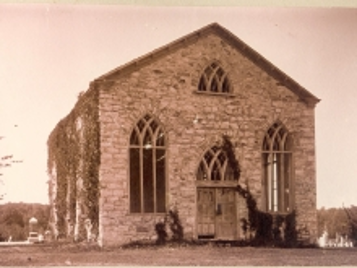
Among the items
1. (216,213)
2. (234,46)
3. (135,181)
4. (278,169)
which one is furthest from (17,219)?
(278,169)

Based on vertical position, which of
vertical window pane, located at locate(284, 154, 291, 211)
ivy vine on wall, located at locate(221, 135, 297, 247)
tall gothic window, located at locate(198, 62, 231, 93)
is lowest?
ivy vine on wall, located at locate(221, 135, 297, 247)

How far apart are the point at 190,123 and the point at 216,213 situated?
169 cm

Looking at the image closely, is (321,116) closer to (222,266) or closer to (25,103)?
(222,266)

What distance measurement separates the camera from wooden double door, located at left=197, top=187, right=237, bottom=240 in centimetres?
1212

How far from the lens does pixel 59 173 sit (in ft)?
39.9

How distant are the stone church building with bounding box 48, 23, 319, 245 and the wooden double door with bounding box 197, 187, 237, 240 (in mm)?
19

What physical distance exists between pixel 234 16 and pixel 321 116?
239 centimetres

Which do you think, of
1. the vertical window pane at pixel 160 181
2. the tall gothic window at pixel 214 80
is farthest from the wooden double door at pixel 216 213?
the tall gothic window at pixel 214 80

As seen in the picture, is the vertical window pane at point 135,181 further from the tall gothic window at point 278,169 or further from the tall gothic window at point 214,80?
the tall gothic window at point 278,169

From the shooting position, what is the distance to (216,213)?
1233 centimetres

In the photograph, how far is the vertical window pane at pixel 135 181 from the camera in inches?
459

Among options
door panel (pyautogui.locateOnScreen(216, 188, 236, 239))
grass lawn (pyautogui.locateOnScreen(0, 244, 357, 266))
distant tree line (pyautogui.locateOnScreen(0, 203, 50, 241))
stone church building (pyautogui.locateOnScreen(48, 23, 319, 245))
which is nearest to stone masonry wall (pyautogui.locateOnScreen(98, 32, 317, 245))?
stone church building (pyautogui.locateOnScreen(48, 23, 319, 245))

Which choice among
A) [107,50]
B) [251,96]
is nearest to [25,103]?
[107,50]

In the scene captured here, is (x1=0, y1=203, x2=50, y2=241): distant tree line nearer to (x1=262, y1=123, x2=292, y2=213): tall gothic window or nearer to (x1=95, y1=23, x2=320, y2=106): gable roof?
(x1=95, y1=23, x2=320, y2=106): gable roof
